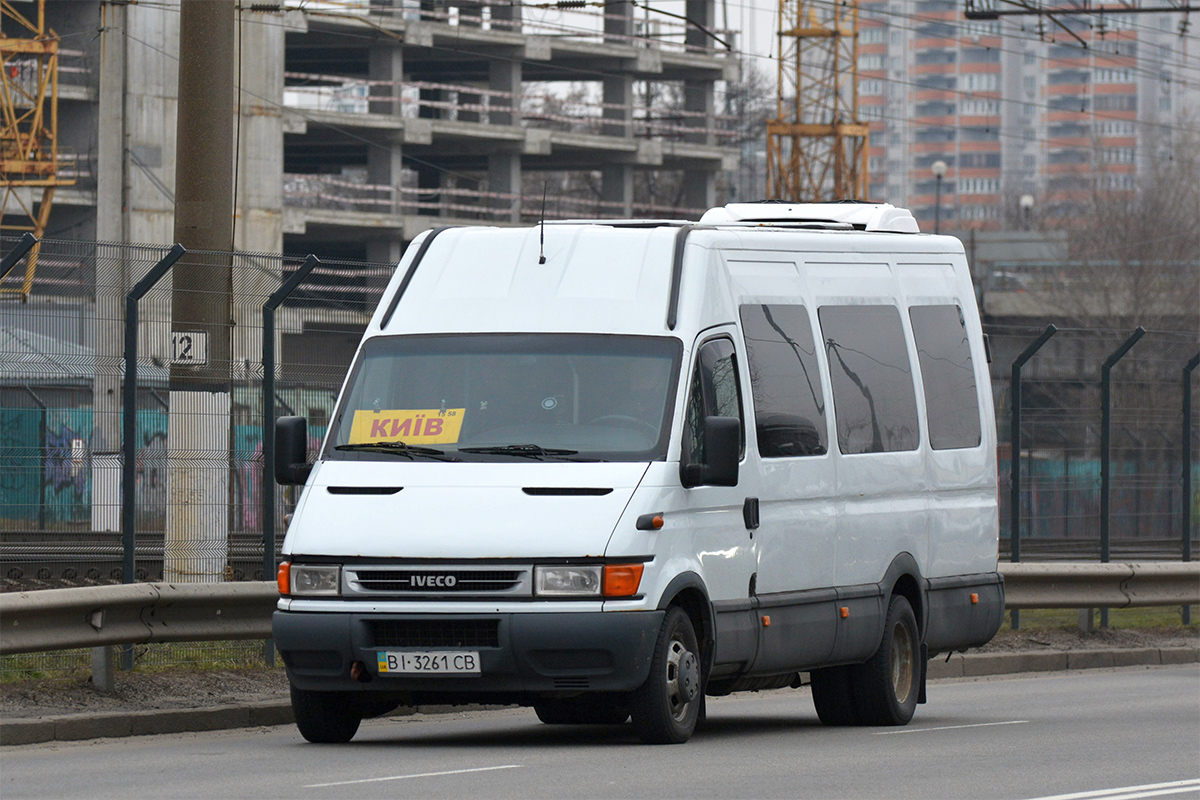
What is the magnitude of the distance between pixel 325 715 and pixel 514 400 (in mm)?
1806

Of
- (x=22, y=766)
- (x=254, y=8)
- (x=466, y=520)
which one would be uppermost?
(x=254, y=8)

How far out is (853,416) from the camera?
40.8 ft

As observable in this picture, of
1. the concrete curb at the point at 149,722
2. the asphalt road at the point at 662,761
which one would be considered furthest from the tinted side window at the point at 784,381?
the concrete curb at the point at 149,722

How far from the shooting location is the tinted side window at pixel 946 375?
1334cm

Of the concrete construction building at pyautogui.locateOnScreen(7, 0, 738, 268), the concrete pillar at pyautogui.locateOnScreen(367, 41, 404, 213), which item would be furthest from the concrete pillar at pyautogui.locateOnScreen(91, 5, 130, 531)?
the concrete pillar at pyautogui.locateOnScreen(367, 41, 404, 213)

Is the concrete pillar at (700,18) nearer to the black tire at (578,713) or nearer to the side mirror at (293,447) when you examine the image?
the black tire at (578,713)

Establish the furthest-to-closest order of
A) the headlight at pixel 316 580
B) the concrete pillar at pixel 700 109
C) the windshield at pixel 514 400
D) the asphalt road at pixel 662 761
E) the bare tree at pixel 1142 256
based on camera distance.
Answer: the concrete pillar at pixel 700 109 → the bare tree at pixel 1142 256 → the windshield at pixel 514 400 → the headlight at pixel 316 580 → the asphalt road at pixel 662 761

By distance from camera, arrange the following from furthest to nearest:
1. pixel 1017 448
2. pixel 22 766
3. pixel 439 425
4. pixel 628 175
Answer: pixel 628 175, pixel 1017 448, pixel 439 425, pixel 22 766

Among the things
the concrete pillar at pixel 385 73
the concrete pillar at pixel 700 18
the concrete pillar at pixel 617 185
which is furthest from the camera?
the concrete pillar at pixel 700 18

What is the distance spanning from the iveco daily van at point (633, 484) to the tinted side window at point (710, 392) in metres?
0.02

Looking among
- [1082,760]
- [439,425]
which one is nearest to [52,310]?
[439,425]

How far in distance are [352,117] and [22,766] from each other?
196 feet

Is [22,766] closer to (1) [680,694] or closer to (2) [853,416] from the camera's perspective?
(1) [680,694]

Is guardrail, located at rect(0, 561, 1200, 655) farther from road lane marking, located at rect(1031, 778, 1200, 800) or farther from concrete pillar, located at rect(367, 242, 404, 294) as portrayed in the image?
concrete pillar, located at rect(367, 242, 404, 294)
